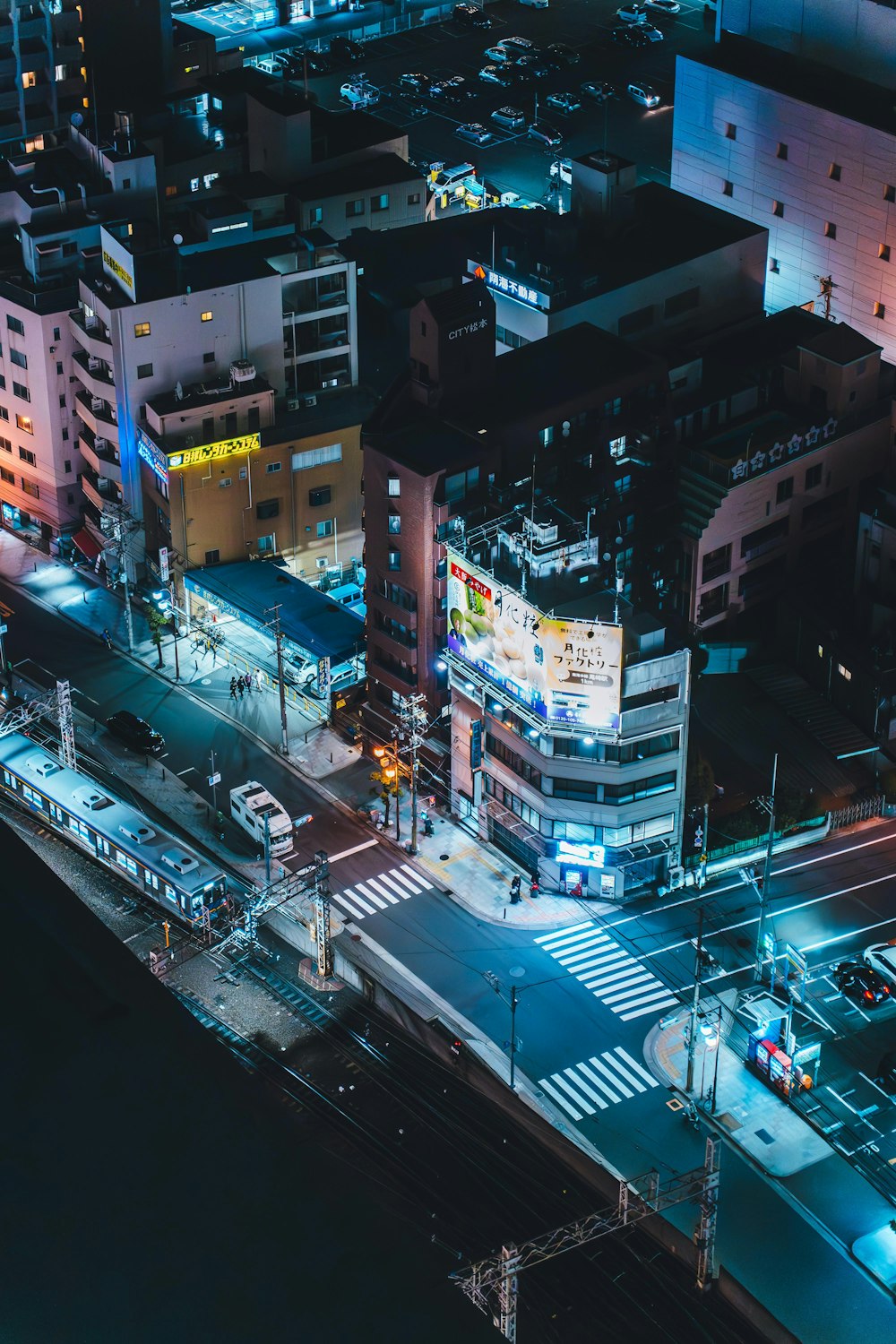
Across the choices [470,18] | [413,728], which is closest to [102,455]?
[413,728]

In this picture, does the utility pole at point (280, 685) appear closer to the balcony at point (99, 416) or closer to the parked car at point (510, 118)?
the balcony at point (99, 416)

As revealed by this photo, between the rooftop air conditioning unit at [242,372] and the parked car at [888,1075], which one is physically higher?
the rooftop air conditioning unit at [242,372]

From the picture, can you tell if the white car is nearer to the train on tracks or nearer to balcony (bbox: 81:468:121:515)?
the train on tracks

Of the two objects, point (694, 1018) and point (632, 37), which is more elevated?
point (632, 37)

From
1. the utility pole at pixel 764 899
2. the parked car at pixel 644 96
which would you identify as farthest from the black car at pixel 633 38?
the utility pole at pixel 764 899

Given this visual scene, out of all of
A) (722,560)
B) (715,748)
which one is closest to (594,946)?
(715,748)

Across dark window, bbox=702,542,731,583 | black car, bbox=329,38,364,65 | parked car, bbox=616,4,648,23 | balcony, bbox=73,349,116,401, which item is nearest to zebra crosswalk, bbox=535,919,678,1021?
dark window, bbox=702,542,731,583

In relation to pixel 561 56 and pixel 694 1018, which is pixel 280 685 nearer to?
pixel 694 1018
